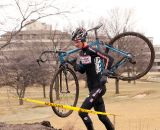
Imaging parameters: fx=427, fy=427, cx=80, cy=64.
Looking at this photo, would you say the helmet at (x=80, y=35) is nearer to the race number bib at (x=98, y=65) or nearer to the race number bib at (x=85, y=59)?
the race number bib at (x=85, y=59)

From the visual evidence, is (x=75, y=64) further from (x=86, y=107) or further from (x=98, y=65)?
(x=86, y=107)

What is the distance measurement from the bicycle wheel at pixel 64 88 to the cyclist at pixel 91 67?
298 millimetres

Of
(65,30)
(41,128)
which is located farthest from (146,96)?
(41,128)

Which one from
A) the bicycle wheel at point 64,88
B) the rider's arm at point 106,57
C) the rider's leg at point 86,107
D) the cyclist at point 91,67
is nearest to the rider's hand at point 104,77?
the cyclist at point 91,67

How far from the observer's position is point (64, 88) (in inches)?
328

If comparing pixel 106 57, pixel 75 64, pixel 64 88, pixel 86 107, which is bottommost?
pixel 86 107

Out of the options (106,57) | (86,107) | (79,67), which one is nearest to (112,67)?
(106,57)

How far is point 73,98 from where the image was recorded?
8305 mm

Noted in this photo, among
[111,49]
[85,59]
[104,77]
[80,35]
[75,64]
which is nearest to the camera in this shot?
[104,77]

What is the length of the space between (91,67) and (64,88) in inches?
39.4

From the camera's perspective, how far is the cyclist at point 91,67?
24.1 ft

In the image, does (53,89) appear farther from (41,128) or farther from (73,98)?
(41,128)

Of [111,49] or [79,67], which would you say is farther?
[111,49]

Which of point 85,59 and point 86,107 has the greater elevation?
point 85,59
